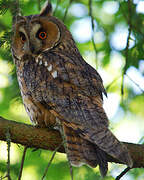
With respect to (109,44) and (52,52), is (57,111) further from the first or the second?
(109,44)

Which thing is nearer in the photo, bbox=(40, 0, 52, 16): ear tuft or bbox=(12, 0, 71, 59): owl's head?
bbox=(12, 0, 71, 59): owl's head

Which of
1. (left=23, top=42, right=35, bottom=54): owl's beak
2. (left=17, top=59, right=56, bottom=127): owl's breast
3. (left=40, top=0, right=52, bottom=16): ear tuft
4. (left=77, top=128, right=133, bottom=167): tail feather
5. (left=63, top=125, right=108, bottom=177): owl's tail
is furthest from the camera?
(left=40, top=0, right=52, bottom=16): ear tuft

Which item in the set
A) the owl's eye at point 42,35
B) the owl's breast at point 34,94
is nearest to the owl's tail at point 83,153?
the owl's breast at point 34,94

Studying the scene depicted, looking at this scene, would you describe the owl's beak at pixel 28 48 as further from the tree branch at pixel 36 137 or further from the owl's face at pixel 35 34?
the tree branch at pixel 36 137

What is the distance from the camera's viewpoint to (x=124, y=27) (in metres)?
5.75

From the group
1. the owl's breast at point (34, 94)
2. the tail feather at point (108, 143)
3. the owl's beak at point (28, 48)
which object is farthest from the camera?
the owl's beak at point (28, 48)

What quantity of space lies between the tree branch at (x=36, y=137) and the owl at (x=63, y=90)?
0.12m

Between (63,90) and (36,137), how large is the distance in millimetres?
594

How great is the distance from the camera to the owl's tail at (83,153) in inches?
108

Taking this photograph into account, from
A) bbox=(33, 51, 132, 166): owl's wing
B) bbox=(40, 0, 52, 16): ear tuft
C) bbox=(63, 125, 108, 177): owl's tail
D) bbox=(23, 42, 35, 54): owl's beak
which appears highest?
bbox=(40, 0, 52, 16): ear tuft

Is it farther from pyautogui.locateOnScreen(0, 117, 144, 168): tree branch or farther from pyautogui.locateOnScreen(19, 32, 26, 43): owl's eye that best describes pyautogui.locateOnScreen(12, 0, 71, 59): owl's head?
pyautogui.locateOnScreen(0, 117, 144, 168): tree branch

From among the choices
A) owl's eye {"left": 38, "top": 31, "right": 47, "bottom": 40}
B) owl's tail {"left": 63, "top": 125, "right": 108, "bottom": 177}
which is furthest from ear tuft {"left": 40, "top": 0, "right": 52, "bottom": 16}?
owl's tail {"left": 63, "top": 125, "right": 108, "bottom": 177}

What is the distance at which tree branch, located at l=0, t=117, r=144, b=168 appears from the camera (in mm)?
2660

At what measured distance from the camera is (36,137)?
8.93 feet
